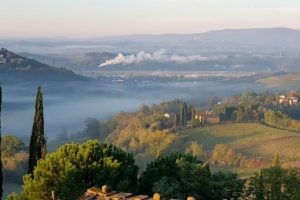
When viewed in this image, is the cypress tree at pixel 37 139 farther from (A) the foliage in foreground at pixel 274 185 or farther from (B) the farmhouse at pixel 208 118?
(B) the farmhouse at pixel 208 118

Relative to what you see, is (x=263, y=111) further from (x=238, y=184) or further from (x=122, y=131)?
(x=238, y=184)

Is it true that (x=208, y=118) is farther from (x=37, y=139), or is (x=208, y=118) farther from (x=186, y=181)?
(x=37, y=139)

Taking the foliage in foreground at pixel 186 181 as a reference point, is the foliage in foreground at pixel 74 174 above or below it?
above

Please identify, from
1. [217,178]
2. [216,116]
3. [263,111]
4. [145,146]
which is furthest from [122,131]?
[217,178]

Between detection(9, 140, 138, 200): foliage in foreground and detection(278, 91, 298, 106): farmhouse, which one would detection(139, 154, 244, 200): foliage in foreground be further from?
detection(278, 91, 298, 106): farmhouse

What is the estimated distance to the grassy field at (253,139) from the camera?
9250 cm

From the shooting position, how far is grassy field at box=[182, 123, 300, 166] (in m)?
92.5

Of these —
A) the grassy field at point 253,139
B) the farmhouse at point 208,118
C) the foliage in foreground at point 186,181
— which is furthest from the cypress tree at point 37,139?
the farmhouse at point 208,118

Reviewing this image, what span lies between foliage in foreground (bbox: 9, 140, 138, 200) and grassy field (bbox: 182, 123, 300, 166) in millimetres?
54724

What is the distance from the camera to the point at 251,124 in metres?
116

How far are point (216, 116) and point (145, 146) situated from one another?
27.3 m

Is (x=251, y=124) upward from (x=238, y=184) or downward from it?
downward

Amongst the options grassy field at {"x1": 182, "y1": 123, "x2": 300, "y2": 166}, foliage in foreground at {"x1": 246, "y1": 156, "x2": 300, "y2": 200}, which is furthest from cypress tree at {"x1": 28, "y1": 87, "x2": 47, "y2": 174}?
grassy field at {"x1": 182, "y1": 123, "x2": 300, "y2": 166}

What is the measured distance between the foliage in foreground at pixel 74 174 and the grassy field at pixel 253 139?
54.7 m
